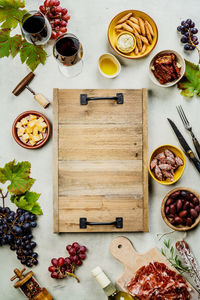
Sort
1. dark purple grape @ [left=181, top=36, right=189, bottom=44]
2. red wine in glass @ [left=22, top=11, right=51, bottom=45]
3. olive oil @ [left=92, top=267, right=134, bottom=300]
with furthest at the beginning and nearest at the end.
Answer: dark purple grape @ [left=181, top=36, right=189, bottom=44] → olive oil @ [left=92, top=267, right=134, bottom=300] → red wine in glass @ [left=22, top=11, right=51, bottom=45]

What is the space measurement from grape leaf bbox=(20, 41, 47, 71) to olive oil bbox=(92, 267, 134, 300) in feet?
3.54

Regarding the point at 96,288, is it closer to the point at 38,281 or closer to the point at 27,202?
the point at 38,281

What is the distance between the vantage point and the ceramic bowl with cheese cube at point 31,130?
5.48 ft

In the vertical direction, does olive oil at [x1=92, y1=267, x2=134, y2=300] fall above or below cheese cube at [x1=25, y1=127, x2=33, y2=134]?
below

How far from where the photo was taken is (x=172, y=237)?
5.59ft

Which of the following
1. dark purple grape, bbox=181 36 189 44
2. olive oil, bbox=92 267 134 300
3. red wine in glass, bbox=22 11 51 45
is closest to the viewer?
red wine in glass, bbox=22 11 51 45

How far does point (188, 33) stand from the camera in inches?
66.5

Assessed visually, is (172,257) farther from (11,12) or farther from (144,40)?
(11,12)

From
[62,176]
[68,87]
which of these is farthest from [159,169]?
[68,87]

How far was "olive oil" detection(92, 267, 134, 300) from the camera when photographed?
1.59m

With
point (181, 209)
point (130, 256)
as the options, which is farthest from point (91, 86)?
point (130, 256)

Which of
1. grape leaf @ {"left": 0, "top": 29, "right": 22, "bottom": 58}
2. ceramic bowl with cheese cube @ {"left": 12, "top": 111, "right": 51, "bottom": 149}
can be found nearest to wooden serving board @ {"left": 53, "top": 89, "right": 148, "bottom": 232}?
ceramic bowl with cheese cube @ {"left": 12, "top": 111, "right": 51, "bottom": 149}

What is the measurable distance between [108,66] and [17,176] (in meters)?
0.76

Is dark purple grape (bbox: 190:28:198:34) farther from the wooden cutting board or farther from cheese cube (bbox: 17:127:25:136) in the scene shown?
the wooden cutting board
